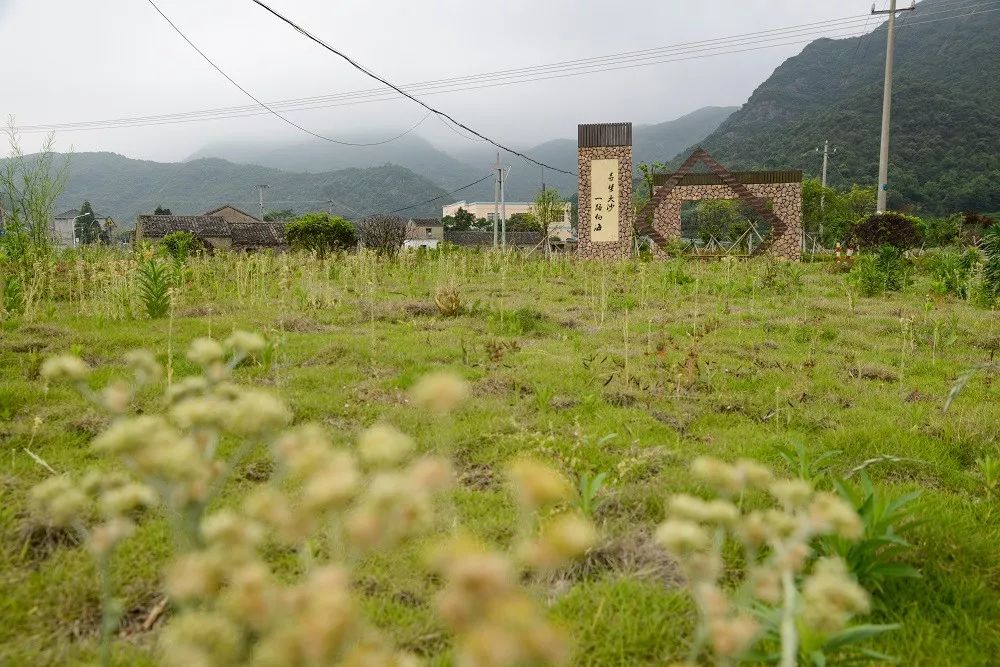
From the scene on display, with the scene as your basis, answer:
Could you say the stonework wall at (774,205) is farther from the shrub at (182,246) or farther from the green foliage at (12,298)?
the green foliage at (12,298)

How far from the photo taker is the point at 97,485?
1161 millimetres

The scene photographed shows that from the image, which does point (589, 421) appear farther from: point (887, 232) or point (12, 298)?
point (887, 232)

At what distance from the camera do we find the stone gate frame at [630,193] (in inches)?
820

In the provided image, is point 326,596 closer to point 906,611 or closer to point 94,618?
point 94,618

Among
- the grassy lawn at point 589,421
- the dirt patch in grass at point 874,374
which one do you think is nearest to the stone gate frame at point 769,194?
the grassy lawn at point 589,421

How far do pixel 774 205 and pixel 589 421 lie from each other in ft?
67.3

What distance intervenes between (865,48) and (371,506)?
159 m

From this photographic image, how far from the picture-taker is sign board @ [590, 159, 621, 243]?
68.5 ft

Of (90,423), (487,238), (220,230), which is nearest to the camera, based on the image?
(90,423)

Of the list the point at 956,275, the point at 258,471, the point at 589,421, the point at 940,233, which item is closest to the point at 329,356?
the point at 258,471

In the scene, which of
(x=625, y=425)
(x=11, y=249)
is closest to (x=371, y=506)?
(x=625, y=425)

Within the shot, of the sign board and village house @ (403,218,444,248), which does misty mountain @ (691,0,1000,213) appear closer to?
the sign board

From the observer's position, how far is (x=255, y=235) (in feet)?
175

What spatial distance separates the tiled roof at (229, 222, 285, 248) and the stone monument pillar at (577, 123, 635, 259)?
3646cm
